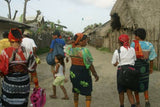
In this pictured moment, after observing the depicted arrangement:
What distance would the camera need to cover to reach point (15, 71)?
2.53 meters

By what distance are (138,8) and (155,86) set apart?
5132 millimetres

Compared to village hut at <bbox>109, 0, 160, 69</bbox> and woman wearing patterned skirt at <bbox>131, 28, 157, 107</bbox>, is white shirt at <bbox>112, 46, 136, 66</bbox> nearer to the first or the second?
woman wearing patterned skirt at <bbox>131, 28, 157, 107</bbox>

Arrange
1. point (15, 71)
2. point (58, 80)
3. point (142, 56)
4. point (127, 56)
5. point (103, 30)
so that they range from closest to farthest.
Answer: point (15, 71)
point (127, 56)
point (142, 56)
point (58, 80)
point (103, 30)

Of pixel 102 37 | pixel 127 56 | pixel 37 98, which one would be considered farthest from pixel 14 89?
pixel 102 37

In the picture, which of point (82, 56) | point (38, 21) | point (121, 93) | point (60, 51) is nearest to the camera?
point (82, 56)

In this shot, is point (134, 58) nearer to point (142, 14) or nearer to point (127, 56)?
point (127, 56)

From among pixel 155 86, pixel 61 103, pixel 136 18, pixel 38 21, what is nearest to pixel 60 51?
pixel 61 103

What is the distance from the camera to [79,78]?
322 cm

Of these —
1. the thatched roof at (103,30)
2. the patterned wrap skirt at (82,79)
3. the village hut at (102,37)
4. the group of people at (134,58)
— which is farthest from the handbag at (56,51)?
the thatched roof at (103,30)

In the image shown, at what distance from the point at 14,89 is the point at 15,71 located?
0.91 feet

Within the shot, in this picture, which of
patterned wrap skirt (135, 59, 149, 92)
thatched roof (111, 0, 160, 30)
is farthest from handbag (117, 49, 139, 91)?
thatched roof (111, 0, 160, 30)

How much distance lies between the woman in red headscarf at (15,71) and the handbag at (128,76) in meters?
1.58

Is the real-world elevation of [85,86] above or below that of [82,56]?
below

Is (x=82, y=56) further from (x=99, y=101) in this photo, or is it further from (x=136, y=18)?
(x=136, y=18)
